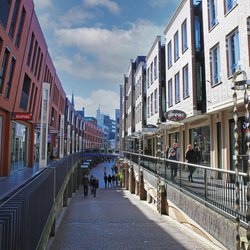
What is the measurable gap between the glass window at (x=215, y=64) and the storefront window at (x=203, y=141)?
312cm

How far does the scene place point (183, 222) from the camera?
11.8 metres

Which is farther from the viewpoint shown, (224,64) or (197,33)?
(197,33)

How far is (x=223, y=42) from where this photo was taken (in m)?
14.7

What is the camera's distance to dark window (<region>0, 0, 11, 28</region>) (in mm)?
15895

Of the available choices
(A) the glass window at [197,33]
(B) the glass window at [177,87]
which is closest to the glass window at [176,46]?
(B) the glass window at [177,87]

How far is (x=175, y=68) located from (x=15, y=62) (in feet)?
36.2

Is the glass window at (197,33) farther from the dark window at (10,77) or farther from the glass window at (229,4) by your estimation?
the dark window at (10,77)

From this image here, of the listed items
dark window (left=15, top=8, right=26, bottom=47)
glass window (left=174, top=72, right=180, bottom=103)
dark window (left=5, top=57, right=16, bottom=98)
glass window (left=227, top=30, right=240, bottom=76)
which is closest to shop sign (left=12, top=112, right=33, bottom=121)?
dark window (left=5, top=57, right=16, bottom=98)

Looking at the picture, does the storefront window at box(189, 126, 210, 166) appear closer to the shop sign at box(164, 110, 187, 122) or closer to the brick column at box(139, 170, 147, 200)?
the shop sign at box(164, 110, 187, 122)

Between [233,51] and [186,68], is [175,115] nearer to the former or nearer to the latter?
[186,68]

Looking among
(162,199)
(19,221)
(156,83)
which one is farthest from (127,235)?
(156,83)

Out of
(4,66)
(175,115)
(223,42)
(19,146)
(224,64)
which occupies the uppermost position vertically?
(223,42)

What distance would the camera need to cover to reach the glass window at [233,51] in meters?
13.6

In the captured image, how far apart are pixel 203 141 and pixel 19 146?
44.9ft
